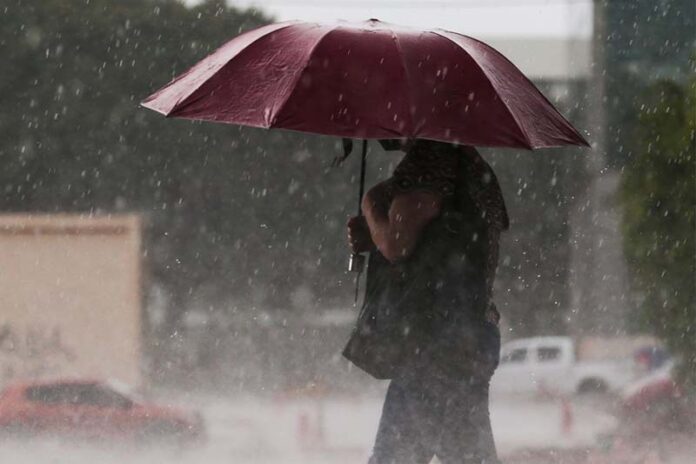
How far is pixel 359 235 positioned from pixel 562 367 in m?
5.83

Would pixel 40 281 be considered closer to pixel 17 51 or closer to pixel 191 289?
pixel 191 289

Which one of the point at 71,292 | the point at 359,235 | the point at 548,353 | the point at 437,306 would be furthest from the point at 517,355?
the point at 437,306

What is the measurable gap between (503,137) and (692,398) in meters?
5.16

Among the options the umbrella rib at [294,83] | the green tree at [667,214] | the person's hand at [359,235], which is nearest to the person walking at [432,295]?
the person's hand at [359,235]

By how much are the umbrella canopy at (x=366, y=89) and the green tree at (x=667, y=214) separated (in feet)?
14.9

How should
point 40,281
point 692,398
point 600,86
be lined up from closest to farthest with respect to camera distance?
point 692,398
point 600,86
point 40,281

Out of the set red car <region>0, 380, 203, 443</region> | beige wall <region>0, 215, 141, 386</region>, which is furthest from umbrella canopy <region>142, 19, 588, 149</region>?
beige wall <region>0, 215, 141, 386</region>

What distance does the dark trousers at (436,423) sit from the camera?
3.57 m

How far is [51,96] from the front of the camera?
10000mm

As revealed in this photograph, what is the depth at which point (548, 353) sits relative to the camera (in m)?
9.24

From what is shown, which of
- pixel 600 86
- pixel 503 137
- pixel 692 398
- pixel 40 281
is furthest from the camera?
pixel 40 281

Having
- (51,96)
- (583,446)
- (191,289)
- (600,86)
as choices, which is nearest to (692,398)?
(583,446)

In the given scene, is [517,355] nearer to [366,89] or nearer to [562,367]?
[562,367]

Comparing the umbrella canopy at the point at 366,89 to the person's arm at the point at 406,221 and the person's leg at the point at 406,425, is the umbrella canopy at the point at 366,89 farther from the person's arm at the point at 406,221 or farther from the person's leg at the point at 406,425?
the person's leg at the point at 406,425
